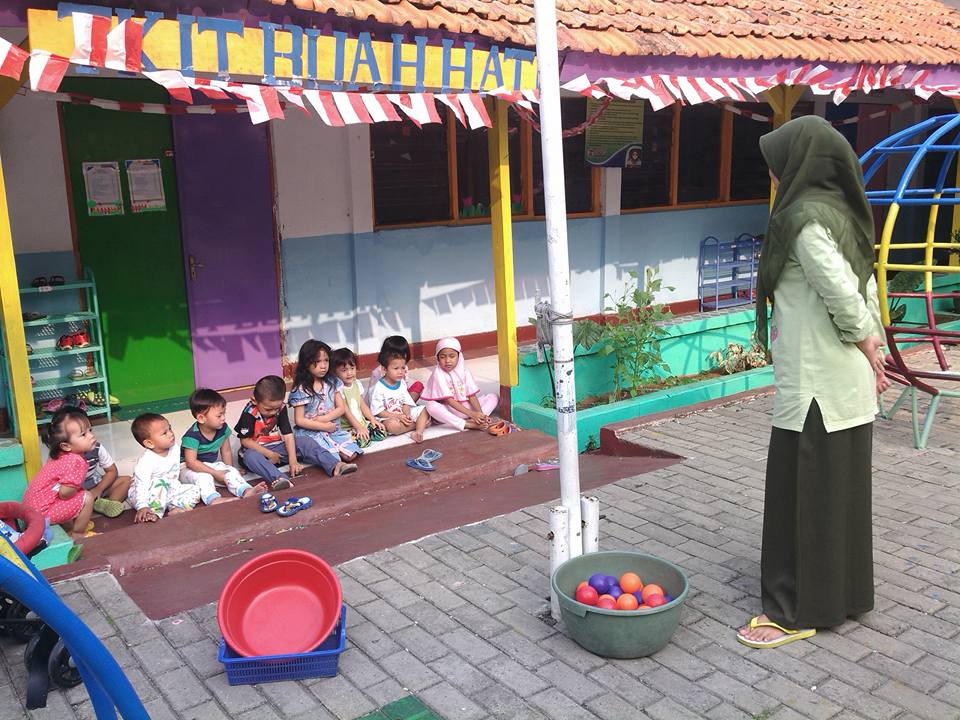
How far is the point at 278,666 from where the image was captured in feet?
11.2

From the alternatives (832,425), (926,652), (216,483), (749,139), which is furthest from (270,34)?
(749,139)

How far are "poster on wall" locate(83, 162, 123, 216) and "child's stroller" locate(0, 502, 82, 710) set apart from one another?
3.57m

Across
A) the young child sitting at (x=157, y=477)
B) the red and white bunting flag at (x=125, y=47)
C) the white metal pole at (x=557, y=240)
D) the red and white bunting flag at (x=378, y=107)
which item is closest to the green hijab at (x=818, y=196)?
the white metal pole at (x=557, y=240)

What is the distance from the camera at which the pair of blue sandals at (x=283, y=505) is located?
17.0 feet

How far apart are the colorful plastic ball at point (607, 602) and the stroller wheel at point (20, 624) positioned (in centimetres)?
229

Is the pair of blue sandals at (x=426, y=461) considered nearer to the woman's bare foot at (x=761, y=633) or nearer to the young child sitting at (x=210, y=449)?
the young child sitting at (x=210, y=449)

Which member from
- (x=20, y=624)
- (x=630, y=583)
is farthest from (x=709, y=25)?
(x=20, y=624)

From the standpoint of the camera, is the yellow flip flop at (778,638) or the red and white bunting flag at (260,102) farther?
the red and white bunting flag at (260,102)

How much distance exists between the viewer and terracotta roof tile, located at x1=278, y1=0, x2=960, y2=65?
580 cm

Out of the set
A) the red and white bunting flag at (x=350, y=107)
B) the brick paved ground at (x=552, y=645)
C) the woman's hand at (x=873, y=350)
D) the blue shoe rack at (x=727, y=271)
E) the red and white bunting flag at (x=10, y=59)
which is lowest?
the brick paved ground at (x=552, y=645)

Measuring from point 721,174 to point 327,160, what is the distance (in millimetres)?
5261

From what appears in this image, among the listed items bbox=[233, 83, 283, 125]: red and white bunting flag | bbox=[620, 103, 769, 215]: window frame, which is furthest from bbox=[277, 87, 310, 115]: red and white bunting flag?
bbox=[620, 103, 769, 215]: window frame

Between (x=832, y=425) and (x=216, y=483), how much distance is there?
365 centimetres

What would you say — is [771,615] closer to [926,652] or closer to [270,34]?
[926,652]
